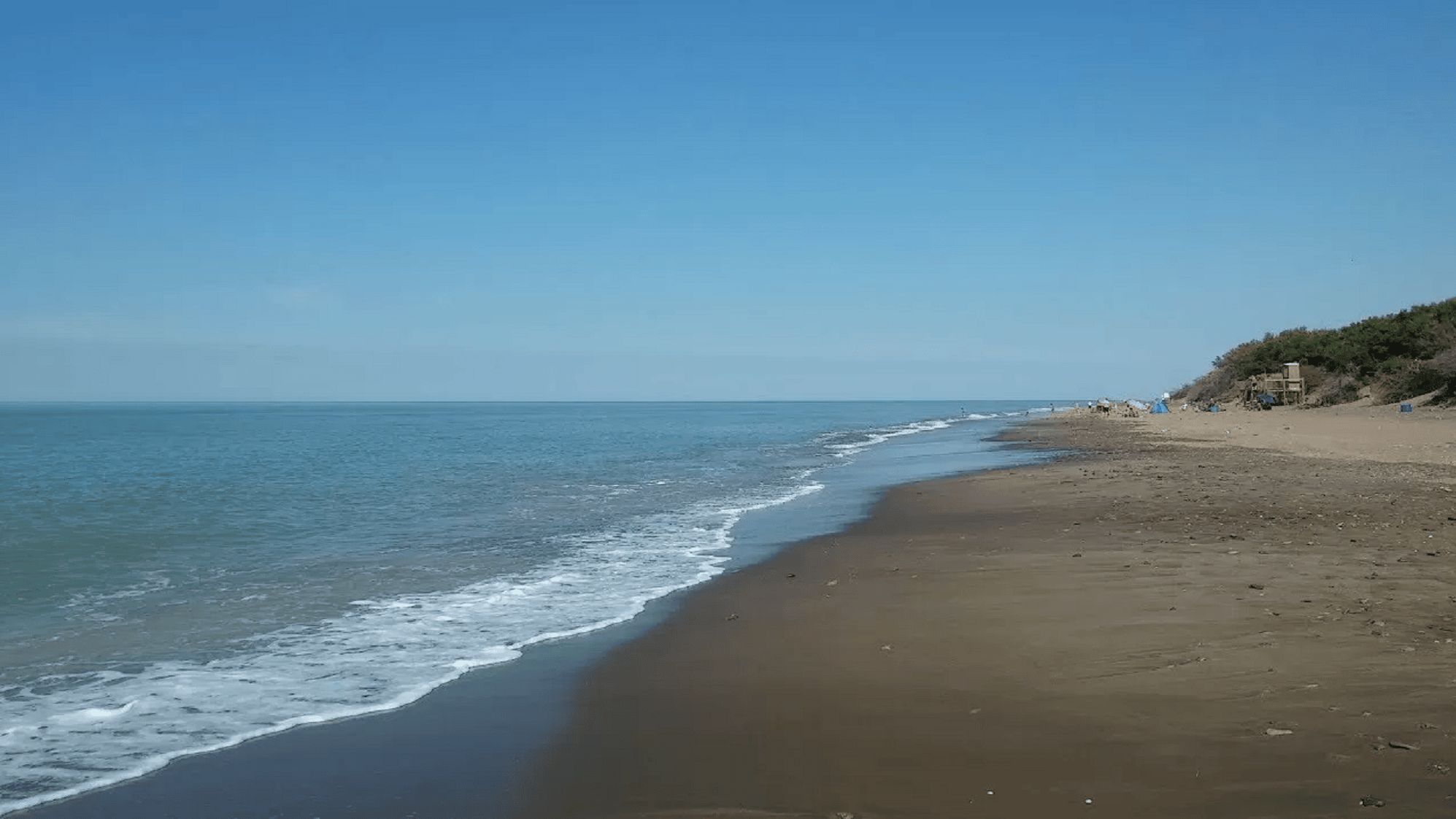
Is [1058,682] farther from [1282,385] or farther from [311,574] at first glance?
[1282,385]

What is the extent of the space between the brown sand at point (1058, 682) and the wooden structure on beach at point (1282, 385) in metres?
42.2

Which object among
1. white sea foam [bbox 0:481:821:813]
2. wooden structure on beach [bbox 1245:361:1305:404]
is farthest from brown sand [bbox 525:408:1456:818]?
wooden structure on beach [bbox 1245:361:1305:404]

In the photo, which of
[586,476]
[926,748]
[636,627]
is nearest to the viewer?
[926,748]

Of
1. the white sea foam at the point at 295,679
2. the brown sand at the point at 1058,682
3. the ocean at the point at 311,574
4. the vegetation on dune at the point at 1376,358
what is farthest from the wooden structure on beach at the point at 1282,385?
the white sea foam at the point at 295,679

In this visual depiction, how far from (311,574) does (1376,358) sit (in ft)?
179

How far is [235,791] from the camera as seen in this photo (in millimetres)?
5418

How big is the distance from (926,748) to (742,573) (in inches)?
271

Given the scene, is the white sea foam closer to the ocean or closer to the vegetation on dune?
the ocean

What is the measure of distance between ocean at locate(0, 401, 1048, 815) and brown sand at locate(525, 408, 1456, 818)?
1.98m

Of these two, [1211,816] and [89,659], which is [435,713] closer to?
[89,659]

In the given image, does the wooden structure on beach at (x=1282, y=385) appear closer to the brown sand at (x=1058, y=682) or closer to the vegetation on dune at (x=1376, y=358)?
the vegetation on dune at (x=1376, y=358)

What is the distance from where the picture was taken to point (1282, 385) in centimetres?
5284

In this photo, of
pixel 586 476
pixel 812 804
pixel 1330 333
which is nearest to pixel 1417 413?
pixel 1330 333

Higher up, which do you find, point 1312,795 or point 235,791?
point 1312,795
